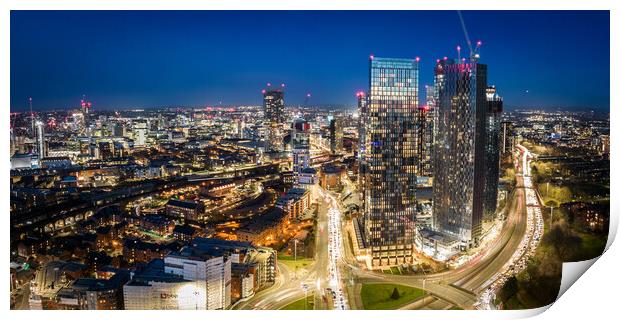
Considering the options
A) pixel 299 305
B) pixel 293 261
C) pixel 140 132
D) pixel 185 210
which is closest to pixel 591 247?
pixel 299 305

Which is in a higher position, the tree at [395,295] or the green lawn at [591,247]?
the green lawn at [591,247]

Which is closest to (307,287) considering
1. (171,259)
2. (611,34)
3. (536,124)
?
(171,259)

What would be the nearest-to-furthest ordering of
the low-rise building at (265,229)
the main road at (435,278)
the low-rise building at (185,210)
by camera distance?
the main road at (435,278) < the low-rise building at (265,229) < the low-rise building at (185,210)

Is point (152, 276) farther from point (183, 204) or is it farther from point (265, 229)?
point (183, 204)

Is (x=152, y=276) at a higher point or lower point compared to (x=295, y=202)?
lower

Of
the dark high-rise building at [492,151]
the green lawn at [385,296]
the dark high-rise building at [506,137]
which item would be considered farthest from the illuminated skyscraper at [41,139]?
the dark high-rise building at [506,137]

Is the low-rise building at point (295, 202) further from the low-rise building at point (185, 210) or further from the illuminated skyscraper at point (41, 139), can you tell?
the illuminated skyscraper at point (41, 139)

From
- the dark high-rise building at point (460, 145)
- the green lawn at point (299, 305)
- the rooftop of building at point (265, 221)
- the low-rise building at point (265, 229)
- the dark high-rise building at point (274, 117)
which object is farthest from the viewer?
the dark high-rise building at point (274, 117)
